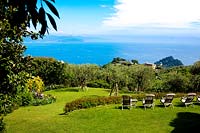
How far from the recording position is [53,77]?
53.8 m

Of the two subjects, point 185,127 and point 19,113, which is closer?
point 185,127

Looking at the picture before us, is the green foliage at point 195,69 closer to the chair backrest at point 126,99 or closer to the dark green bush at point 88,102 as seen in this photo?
the dark green bush at point 88,102

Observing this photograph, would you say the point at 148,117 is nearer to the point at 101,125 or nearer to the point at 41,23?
the point at 101,125

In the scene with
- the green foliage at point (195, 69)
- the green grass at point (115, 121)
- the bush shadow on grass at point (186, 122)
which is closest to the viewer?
the bush shadow on grass at point (186, 122)

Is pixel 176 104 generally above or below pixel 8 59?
below

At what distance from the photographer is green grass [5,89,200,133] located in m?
20.6

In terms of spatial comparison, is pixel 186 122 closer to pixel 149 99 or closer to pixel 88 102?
pixel 149 99

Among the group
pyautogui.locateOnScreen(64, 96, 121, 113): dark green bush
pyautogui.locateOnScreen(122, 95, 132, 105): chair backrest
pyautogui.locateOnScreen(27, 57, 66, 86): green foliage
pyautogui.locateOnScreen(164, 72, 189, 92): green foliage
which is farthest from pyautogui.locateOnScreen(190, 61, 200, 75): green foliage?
pyautogui.locateOnScreen(122, 95, 132, 105): chair backrest

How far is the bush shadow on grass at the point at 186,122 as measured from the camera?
20.1 meters

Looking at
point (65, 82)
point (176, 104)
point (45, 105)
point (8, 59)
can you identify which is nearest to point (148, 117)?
point (176, 104)

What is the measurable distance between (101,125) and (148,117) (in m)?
3.23

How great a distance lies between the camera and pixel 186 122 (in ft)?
71.1

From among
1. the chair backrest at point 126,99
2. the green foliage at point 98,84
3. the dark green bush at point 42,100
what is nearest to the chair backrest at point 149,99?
the chair backrest at point 126,99

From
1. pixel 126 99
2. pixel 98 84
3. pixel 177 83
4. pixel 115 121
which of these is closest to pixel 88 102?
pixel 126 99
